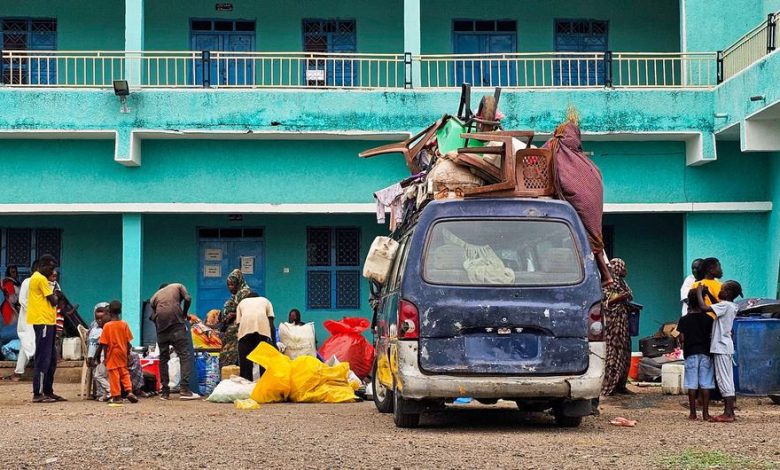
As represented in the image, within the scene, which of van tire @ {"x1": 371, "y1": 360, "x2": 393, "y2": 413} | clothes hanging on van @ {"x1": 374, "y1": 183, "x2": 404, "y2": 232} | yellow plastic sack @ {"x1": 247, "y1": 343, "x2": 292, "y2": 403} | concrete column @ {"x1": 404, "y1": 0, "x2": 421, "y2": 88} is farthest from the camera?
concrete column @ {"x1": 404, "y1": 0, "x2": 421, "y2": 88}

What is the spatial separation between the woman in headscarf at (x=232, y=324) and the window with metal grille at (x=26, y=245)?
6.38 metres

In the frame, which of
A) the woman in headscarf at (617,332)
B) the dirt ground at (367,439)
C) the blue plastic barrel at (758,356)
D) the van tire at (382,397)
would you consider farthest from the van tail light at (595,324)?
the woman in headscarf at (617,332)

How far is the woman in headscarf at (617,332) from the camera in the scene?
14.2 meters

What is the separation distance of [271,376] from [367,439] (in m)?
4.55

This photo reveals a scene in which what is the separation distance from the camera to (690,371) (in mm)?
11195

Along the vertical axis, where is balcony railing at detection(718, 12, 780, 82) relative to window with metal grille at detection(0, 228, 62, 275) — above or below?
above

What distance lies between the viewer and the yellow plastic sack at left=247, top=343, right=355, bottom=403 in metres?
13.8

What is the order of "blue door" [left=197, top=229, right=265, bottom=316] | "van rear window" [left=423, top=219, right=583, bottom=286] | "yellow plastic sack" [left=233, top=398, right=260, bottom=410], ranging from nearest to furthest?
"van rear window" [left=423, top=219, right=583, bottom=286]
"yellow plastic sack" [left=233, top=398, right=260, bottom=410]
"blue door" [left=197, top=229, right=265, bottom=316]

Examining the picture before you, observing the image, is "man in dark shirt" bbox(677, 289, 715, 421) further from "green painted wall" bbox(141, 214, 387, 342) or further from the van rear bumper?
A: "green painted wall" bbox(141, 214, 387, 342)

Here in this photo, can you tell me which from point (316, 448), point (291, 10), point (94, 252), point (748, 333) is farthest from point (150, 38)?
point (316, 448)

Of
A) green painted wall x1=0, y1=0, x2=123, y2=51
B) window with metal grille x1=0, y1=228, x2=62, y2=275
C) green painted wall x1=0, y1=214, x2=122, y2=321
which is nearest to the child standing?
green painted wall x1=0, y1=214, x2=122, y2=321

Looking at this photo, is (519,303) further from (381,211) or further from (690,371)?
(381,211)

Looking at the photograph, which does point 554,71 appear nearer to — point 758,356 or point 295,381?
point 295,381

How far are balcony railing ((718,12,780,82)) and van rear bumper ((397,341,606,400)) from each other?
8.96 meters
